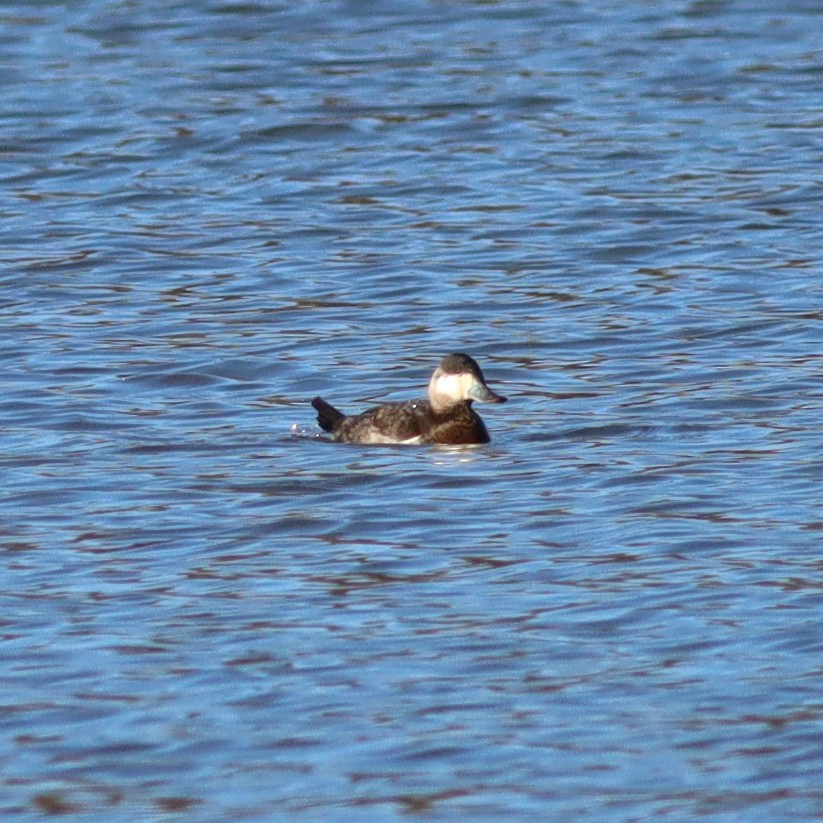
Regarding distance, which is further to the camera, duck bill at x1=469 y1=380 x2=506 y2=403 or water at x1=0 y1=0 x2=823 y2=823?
duck bill at x1=469 y1=380 x2=506 y2=403

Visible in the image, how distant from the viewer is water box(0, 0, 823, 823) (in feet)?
22.3

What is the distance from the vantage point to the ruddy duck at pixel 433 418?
1123 cm

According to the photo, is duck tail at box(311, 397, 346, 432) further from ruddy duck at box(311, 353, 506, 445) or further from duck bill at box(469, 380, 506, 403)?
duck bill at box(469, 380, 506, 403)

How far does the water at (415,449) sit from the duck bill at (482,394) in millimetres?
326

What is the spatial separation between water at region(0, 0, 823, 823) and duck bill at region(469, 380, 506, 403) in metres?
0.33

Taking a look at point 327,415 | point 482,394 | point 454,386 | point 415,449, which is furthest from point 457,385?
point 327,415

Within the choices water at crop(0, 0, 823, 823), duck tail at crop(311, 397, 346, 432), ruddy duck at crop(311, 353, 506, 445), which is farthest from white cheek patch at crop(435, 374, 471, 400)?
duck tail at crop(311, 397, 346, 432)

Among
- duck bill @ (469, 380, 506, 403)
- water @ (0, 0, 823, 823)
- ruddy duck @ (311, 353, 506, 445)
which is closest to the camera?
water @ (0, 0, 823, 823)

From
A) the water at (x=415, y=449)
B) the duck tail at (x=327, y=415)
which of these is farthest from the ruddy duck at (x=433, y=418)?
the water at (x=415, y=449)

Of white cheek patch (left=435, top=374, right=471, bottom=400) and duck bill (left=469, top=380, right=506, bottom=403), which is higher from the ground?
white cheek patch (left=435, top=374, right=471, bottom=400)

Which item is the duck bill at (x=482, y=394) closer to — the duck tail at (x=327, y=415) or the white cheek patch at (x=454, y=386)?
the white cheek patch at (x=454, y=386)

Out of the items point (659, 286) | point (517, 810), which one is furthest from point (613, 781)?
point (659, 286)

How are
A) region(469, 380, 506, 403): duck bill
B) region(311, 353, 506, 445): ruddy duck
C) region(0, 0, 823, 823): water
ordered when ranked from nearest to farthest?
region(0, 0, 823, 823): water
region(311, 353, 506, 445): ruddy duck
region(469, 380, 506, 403): duck bill

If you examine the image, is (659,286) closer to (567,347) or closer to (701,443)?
(567,347)
